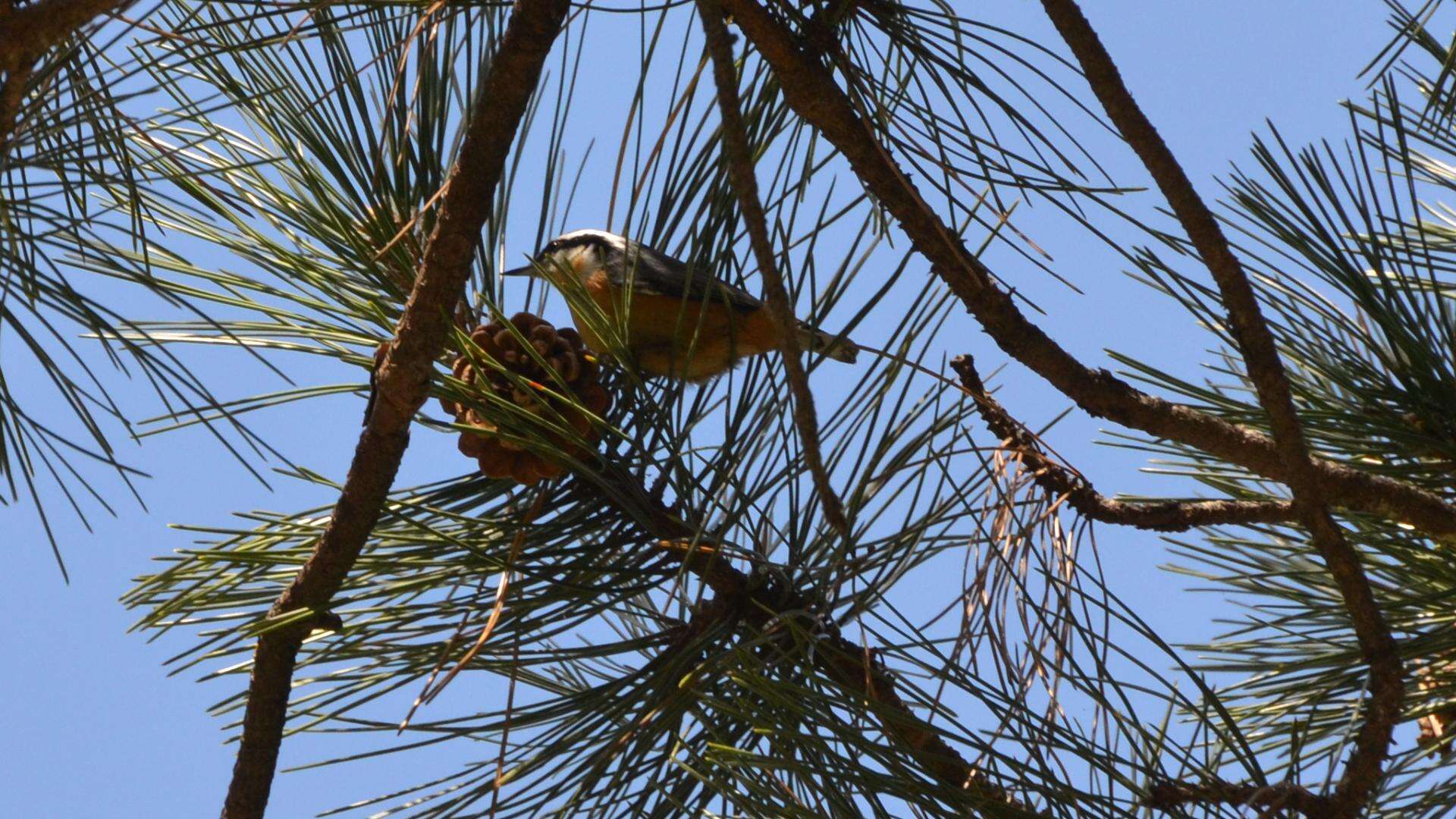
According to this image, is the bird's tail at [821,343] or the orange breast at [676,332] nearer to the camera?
the bird's tail at [821,343]

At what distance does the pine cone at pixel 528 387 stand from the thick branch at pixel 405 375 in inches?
3.0

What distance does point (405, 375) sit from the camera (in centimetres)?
76

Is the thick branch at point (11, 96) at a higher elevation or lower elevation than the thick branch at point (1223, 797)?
higher

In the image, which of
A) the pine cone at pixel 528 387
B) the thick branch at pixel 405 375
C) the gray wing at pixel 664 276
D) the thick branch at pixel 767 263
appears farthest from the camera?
the gray wing at pixel 664 276

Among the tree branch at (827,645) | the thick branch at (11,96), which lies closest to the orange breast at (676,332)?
the tree branch at (827,645)

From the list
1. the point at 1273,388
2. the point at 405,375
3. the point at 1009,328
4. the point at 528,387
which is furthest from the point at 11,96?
the point at 1273,388

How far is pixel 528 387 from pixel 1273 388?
0.48 m

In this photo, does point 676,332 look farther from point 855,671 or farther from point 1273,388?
point 1273,388

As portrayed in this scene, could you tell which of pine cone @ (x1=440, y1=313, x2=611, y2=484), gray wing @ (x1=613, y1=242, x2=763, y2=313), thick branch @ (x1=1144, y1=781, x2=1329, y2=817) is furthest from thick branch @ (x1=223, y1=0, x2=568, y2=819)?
thick branch @ (x1=1144, y1=781, x2=1329, y2=817)

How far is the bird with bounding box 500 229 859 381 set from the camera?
35.1 inches

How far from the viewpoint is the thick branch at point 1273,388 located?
687 millimetres

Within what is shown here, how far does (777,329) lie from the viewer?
0.51 meters

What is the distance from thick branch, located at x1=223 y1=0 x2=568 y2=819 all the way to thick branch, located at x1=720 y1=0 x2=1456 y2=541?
0.13 m

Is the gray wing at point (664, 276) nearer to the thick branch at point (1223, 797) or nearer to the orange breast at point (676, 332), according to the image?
the orange breast at point (676, 332)
